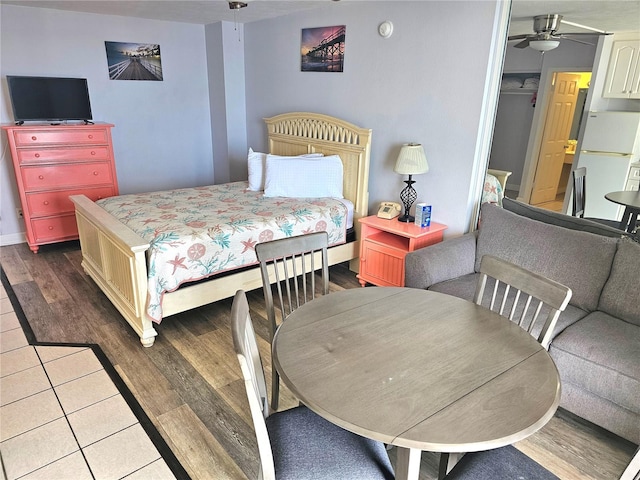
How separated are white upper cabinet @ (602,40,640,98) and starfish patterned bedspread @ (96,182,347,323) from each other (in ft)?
6.47

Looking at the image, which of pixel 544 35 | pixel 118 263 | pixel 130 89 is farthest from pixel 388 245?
pixel 130 89

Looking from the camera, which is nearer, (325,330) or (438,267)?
(325,330)

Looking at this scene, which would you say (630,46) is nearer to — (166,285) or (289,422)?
(289,422)

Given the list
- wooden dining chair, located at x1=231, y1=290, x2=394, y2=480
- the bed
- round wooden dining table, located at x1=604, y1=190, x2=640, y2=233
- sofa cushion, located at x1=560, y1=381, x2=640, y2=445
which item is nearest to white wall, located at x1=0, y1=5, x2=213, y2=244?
the bed

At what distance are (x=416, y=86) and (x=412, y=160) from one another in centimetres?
60

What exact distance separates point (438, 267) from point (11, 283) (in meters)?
3.39

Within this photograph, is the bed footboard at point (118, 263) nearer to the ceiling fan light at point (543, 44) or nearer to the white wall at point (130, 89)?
the white wall at point (130, 89)

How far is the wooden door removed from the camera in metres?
2.65

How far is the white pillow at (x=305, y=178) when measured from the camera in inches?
145

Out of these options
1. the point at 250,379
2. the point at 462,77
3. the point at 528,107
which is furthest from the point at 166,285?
the point at 528,107

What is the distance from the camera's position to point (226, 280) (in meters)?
2.91

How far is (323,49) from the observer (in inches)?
155

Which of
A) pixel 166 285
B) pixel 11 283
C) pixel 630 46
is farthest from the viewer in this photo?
pixel 11 283

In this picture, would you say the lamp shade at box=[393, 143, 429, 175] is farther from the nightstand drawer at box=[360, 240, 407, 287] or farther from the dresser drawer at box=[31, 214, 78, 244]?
the dresser drawer at box=[31, 214, 78, 244]
